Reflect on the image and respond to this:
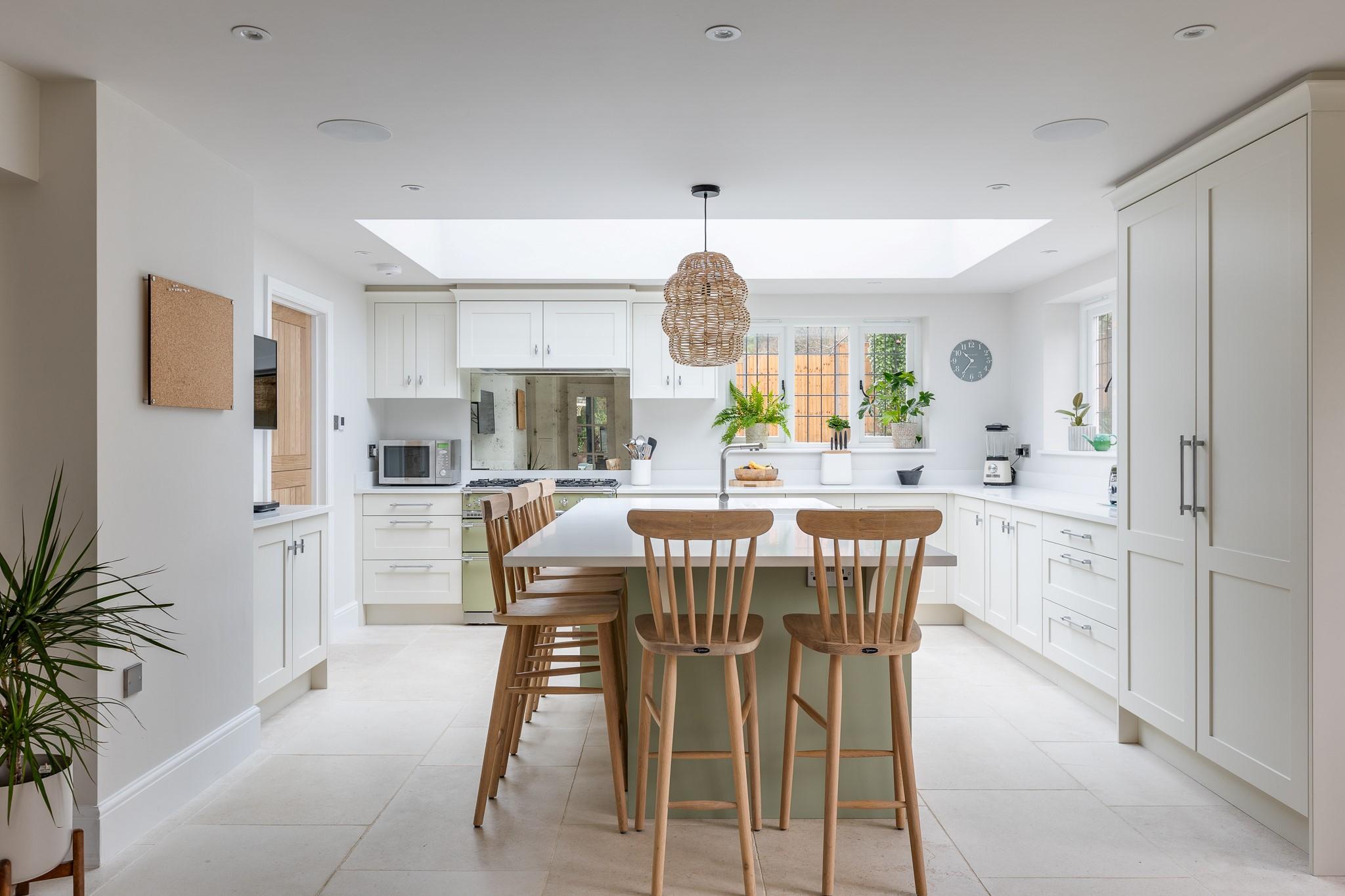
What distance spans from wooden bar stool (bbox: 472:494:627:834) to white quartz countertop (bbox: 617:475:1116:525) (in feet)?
8.14

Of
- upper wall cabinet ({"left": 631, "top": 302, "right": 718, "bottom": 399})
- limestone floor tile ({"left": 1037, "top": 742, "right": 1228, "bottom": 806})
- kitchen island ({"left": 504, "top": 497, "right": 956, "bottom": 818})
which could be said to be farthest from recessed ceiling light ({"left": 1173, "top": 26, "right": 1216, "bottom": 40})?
upper wall cabinet ({"left": 631, "top": 302, "right": 718, "bottom": 399})

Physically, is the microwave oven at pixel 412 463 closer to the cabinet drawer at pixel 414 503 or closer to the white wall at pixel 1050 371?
the cabinet drawer at pixel 414 503

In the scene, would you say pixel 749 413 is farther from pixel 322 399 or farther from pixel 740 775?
pixel 740 775

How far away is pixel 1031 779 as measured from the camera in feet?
9.76

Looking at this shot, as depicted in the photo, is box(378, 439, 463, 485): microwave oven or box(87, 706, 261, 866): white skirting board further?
box(378, 439, 463, 485): microwave oven

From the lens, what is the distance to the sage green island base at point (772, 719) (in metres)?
2.64

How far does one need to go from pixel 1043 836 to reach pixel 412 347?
188 inches

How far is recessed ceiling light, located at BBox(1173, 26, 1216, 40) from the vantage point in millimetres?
2109

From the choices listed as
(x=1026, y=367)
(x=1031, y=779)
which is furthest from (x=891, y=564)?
(x=1026, y=367)

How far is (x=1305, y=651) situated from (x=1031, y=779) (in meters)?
1.01

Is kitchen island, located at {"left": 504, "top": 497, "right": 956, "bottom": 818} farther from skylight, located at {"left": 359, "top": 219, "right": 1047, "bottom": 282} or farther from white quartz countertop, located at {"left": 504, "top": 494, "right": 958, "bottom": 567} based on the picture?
skylight, located at {"left": 359, "top": 219, "right": 1047, "bottom": 282}

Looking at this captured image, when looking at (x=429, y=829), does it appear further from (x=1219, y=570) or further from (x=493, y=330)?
(x=493, y=330)

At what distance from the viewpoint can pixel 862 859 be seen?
239 centimetres

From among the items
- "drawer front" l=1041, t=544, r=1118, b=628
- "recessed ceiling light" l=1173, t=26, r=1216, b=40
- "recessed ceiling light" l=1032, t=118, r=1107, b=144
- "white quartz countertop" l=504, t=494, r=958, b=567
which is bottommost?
"drawer front" l=1041, t=544, r=1118, b=628
